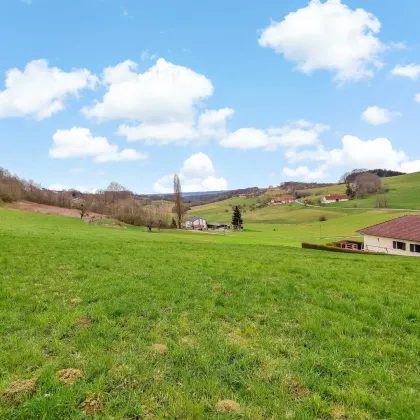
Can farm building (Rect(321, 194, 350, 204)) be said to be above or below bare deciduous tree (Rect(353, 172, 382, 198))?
below

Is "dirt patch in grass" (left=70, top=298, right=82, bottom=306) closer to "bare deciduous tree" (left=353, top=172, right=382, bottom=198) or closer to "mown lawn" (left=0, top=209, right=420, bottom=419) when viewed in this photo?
"mown lawn" (left=0, top=209, right=420, bottom=419)

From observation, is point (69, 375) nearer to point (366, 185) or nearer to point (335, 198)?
point (366, 185)

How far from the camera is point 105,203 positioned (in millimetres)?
105125

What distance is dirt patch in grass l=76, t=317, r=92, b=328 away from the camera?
7.26m

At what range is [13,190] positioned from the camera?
9012 centimetres

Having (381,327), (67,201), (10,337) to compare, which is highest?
(67,201)

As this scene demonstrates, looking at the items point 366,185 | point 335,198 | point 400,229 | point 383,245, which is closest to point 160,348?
point 400,229

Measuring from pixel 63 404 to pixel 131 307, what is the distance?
→ 160 inches

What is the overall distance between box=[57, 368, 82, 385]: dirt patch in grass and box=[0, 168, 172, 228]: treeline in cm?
→ 7185

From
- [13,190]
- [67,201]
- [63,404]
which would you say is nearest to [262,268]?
[63,404]

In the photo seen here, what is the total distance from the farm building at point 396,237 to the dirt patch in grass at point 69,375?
49.0 meters

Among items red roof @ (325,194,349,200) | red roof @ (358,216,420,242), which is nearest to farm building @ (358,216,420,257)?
red roof @ (358,216,420,242)

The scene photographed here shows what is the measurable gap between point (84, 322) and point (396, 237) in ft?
164

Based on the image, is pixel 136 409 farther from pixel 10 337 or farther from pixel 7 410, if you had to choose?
pixel 10 337
